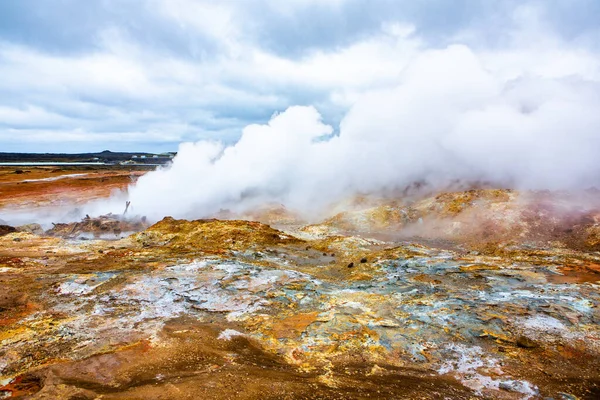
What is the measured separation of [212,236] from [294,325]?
45.4 ft

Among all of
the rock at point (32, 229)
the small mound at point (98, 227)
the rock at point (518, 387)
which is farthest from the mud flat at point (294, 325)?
the rock at point (32, 229)

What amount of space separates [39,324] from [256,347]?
5844mm

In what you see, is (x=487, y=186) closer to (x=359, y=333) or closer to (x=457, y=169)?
(x=457, y=169)

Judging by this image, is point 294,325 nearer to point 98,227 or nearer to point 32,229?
point 98,227

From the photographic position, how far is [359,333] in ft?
29.1

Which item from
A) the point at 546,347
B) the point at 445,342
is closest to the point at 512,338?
the point at 546,347

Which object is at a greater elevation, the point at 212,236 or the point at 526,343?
the point at 526,343

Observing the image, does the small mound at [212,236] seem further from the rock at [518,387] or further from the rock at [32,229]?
the rock at [518,387]

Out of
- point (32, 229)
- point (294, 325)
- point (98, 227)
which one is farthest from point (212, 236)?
point (32, 229)

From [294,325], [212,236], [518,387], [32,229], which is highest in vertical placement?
[518,387]

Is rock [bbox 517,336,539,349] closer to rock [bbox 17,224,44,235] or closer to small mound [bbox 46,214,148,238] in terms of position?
small mound [bbox 46,214,148,238]

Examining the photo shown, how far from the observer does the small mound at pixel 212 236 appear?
20828 millimetres

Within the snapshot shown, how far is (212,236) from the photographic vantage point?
2212 cm

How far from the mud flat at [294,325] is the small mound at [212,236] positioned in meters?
1.97
